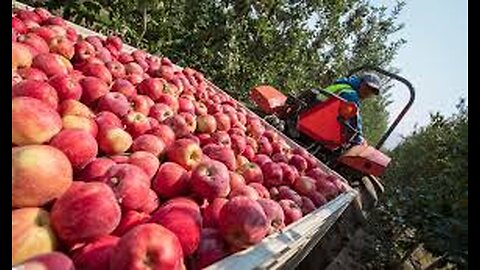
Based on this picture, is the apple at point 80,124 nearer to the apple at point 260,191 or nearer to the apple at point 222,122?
the apple at point 260,191

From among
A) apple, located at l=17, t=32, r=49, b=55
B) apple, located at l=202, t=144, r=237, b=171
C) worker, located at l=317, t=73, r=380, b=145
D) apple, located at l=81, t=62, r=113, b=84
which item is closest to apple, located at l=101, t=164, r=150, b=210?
apple, located at l=202, t=144, r=237, b=171

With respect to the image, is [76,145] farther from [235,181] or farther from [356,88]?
[356,88]

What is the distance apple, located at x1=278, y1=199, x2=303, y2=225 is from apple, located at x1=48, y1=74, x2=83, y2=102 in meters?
1.36

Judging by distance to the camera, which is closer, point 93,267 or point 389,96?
point 93,267

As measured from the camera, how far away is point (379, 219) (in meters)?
8.44

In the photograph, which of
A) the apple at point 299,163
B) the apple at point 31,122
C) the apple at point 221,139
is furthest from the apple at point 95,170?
the apple at point 299,163

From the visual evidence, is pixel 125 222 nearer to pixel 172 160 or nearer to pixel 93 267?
pixel 93 267

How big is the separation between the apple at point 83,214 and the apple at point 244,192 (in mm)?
949

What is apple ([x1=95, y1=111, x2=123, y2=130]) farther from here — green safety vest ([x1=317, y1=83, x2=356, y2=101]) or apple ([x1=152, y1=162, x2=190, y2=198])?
green safety vest ([x1=317, y1=83, x2=356, y2=101])

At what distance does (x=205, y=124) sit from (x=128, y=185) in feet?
5.71

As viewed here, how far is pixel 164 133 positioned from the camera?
3.06 m
